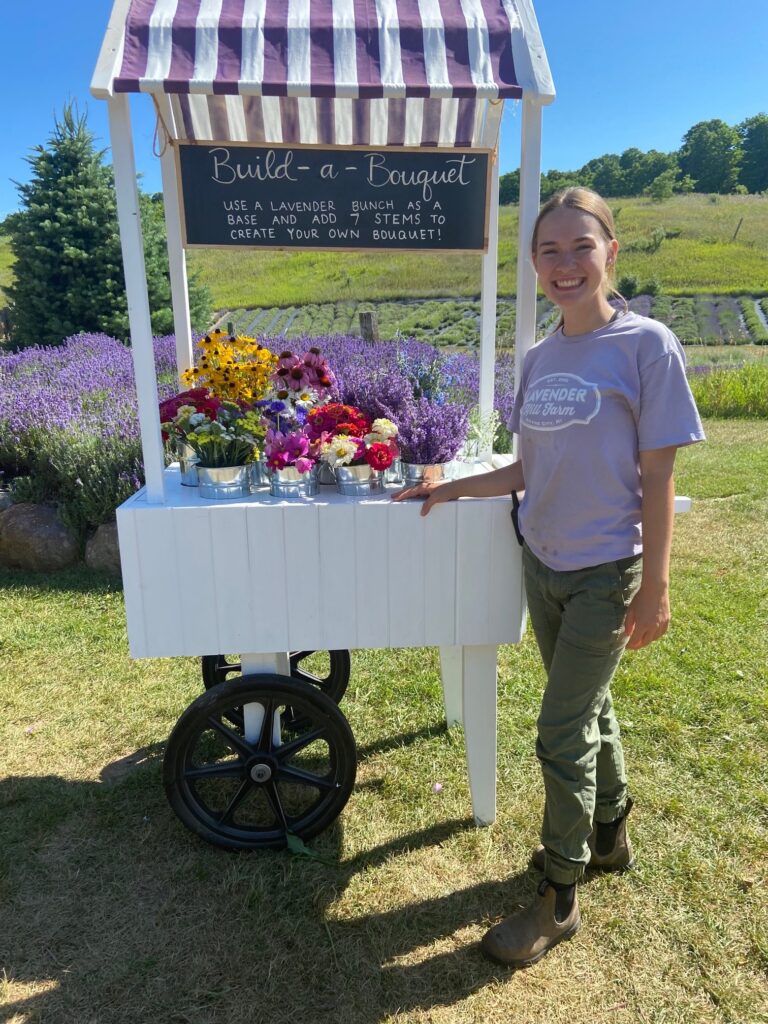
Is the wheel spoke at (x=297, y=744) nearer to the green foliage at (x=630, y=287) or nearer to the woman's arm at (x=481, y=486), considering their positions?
the woman's arm at (x=481, y=486)

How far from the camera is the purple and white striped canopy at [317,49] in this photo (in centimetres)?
169

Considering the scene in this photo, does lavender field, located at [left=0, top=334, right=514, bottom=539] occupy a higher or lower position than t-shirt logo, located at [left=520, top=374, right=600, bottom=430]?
lower

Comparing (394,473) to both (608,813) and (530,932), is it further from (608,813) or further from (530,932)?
(530,932)

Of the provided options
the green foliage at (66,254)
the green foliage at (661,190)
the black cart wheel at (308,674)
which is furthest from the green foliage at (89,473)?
the green foliage at (661,190)

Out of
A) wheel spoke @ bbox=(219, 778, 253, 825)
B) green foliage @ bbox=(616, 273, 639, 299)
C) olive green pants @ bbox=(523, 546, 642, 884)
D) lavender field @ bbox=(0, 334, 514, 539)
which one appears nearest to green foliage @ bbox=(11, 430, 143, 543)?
lavender field @ bbox=(0, 334, 514, 539)

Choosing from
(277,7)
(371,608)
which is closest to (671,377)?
(371,608)

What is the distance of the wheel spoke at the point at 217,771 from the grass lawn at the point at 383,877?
0.29 meters

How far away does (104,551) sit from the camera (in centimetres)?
452

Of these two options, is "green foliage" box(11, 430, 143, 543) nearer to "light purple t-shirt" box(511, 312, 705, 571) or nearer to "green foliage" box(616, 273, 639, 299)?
"light purple t-shirt" box(511, 312, 705, 571)

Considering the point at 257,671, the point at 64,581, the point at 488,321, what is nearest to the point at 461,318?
the point at 64,581

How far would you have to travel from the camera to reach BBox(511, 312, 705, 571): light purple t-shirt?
58.6 inches

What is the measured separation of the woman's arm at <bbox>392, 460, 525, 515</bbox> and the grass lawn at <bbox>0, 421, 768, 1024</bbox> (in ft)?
3.87

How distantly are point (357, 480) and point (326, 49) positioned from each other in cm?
114

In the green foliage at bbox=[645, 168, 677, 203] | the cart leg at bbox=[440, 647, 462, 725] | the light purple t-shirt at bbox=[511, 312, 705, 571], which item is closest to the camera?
the light purple t-shirt at bbox=[511, 312, 705, 571]
